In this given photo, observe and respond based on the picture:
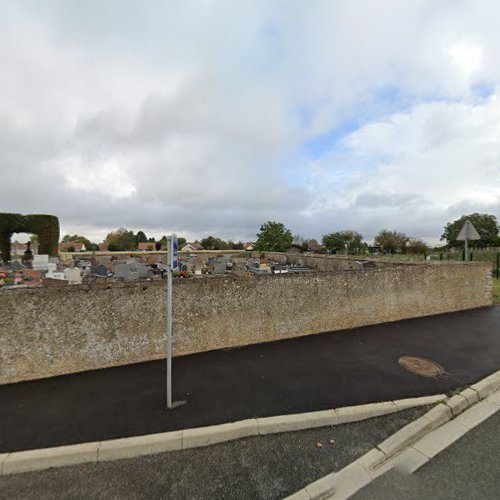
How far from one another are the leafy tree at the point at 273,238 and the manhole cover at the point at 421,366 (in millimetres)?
40377

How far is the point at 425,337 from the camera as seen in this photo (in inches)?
253

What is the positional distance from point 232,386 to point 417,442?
263 centimetres

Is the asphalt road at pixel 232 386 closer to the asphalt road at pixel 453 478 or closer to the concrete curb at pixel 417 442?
the concrete curb at pixel 417 442

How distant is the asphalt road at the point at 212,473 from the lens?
2.43m

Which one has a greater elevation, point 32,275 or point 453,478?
point 32,275

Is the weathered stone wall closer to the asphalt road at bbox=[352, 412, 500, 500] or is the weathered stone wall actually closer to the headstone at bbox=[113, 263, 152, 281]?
the headstone at bbox=[113, 263, 152, 281]

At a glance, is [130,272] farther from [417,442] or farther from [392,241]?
[392,241]

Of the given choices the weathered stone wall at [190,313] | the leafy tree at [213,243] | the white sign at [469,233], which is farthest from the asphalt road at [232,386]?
the leafy tree at [213,243]

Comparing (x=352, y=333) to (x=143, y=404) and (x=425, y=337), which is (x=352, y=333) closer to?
(x=425, y=337)

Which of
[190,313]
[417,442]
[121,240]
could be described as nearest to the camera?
[417,442]

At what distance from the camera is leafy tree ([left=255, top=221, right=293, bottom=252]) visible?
4597cm

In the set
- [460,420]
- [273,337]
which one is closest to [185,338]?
[273,337]

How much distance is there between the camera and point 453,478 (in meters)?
2.56

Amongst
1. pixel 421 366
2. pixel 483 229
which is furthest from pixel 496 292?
pixel 483 229
